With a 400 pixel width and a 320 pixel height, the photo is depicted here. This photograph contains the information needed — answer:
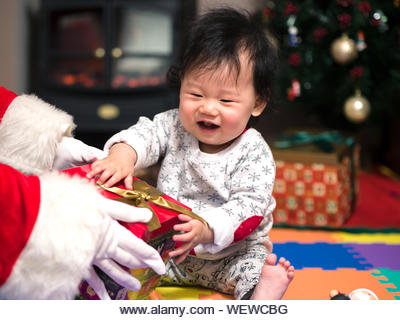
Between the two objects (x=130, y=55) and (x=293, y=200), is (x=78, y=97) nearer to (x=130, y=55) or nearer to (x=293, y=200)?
(x=130, y=55)

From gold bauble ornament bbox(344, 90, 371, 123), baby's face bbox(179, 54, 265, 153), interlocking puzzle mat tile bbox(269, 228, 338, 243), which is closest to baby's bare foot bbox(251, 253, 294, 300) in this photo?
baby's face bbox(179, 54, 265, 153)

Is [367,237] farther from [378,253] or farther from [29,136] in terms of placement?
[29,136]

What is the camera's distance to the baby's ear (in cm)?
97

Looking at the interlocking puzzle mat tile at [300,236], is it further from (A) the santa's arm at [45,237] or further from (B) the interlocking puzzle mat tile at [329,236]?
(A) the santa's arm at [45,237]

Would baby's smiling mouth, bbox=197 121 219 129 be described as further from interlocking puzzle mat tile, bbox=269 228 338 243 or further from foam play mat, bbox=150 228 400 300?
interlocking puzzle mat tile, bbox=269 228 338 243

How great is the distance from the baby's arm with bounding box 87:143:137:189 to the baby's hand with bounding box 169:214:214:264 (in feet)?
0.37

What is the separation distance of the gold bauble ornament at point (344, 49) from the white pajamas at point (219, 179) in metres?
1.00

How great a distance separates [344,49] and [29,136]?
1364 millimetres

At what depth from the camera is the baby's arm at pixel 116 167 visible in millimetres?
774

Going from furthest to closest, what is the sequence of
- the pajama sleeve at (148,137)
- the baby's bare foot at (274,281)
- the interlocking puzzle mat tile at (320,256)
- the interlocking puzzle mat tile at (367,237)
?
1. the interlocking puzzle mat tile at (367,237)
2. the interlocking puzzle mat tile at (320,256)
3. the pajama sleeve at (148,137)
4. the baby's bare foot at (274,281)

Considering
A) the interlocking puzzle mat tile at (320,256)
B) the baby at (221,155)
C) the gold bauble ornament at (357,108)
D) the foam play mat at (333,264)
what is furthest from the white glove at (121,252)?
the gold bauble ornament at (357,108)

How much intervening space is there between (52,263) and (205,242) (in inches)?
12.1

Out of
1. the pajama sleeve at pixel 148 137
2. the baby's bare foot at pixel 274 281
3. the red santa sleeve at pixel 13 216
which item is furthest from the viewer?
the pajama sleeve at pixel 148 137

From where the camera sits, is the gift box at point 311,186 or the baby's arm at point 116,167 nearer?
the baby's arm at point 116,167
